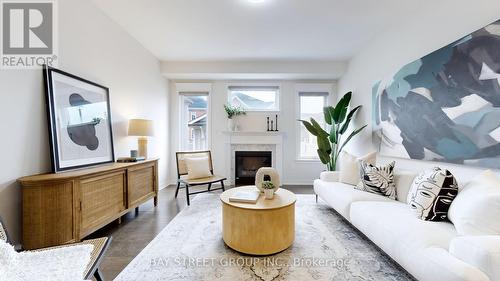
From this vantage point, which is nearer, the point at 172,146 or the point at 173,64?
the point at 173,64

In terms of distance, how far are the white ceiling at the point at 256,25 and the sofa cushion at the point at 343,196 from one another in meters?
2.29

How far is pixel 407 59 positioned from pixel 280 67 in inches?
91.7

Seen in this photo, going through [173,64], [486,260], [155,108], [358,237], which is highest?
[173,64]

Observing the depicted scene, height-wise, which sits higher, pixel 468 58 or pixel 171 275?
pixel 468 58

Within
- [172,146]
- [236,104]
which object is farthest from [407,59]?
[172,146]

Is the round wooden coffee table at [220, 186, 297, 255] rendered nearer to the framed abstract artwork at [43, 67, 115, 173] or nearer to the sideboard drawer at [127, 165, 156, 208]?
the sideboard drawer at [127, 165, 156, 208]


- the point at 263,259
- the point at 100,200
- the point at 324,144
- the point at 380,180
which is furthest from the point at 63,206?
the point at 324,144

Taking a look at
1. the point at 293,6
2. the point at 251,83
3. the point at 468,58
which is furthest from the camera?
the point at 251,83

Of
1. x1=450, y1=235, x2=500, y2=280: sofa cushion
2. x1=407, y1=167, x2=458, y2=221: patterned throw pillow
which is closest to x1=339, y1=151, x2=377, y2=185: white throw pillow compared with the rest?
x1=407, y1=167, x2=458, y2=221: patterned throw pillow

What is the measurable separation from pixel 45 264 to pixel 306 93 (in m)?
4.92

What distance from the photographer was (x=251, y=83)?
5000 mm

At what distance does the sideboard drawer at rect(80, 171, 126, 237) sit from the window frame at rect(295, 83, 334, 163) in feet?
11.9

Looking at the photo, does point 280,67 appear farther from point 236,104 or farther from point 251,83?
point 236,104

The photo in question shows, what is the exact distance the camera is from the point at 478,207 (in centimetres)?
142
